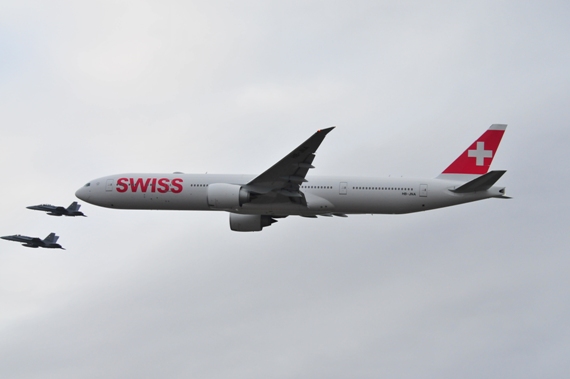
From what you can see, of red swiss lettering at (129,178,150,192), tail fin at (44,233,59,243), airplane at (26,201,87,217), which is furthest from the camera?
tail fin at (44,233,59,243)

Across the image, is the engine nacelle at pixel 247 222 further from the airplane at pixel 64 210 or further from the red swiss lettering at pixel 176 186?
the airplane at pixel 64 210

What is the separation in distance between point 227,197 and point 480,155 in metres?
17.1

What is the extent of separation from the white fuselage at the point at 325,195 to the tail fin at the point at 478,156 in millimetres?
1361

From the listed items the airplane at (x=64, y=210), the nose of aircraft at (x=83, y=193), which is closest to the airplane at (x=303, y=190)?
the nose of aircraft at (x=83, y=193)

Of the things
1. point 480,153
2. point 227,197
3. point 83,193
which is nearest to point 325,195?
point 227,197

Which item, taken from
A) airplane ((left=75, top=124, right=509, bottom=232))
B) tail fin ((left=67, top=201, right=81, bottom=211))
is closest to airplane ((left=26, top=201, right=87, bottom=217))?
tail fin ((left=67, top=201, right=81, bottom=211))

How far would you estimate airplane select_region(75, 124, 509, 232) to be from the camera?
46281mm

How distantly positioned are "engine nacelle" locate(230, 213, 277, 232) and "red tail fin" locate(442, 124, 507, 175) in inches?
513

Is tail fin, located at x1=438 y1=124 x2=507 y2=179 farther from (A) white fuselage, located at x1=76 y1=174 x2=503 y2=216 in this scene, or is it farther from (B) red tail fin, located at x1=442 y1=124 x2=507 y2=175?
(A) white fuselage, located at x1=76 y1=174 x2=503 y2=216

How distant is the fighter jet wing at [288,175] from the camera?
44.1 meters

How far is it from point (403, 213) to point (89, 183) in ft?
72.0

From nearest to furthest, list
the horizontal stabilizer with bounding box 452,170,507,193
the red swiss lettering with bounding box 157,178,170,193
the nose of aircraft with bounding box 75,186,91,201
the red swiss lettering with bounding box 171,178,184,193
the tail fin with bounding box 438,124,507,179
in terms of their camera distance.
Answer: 1. the horizontal stabilizer with bounding box 452,170,507,193
2. the tail fin with bounding box 438,124,507,179
3. the red swiss lettering with bounding box 171,178,184,193
4. the red swiss lettering with bounding box 157,178,170,193
5. the nose of aircraft with bounding box 75,186,91,201

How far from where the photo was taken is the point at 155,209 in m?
50.7

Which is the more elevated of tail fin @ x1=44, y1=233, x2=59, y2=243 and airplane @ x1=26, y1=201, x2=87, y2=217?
airplane @ x1=26, y1=201, x2=87, y2=217
